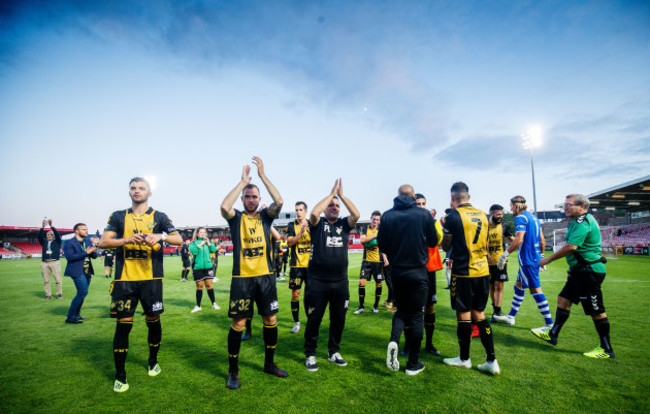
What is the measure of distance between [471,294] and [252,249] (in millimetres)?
3210

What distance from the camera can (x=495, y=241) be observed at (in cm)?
684

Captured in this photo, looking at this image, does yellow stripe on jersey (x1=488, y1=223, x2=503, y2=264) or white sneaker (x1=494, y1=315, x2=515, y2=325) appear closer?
white sneaker (x1=494, y1=315, x2=515, y2=325)

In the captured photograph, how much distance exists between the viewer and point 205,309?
870cm

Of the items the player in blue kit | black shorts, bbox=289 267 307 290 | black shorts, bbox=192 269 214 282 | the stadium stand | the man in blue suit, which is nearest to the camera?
the player in blue kit

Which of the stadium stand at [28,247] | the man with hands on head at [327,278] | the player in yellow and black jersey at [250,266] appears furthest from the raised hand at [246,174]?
the stadium stand at [28,247]

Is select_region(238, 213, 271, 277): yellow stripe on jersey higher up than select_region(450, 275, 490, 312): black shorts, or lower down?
higher up

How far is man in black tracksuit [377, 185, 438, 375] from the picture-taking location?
4.05 metres

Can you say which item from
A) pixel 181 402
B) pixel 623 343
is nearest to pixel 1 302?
pixel 181 402

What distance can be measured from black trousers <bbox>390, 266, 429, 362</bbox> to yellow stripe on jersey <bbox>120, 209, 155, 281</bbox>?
139 inches

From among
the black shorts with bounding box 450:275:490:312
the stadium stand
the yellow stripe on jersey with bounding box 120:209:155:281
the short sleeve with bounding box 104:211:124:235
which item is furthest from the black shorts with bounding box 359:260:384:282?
the stadium stand

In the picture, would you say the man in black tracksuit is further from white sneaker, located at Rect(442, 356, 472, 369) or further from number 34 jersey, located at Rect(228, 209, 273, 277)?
number 34 jersey, located at Rect(228, 209, 273, 277)

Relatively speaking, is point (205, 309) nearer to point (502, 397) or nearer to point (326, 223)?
point (326, 223)

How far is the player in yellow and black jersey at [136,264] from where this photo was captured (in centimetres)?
392

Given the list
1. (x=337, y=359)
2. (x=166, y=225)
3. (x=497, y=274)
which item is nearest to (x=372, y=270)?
(x=497, y=274)
